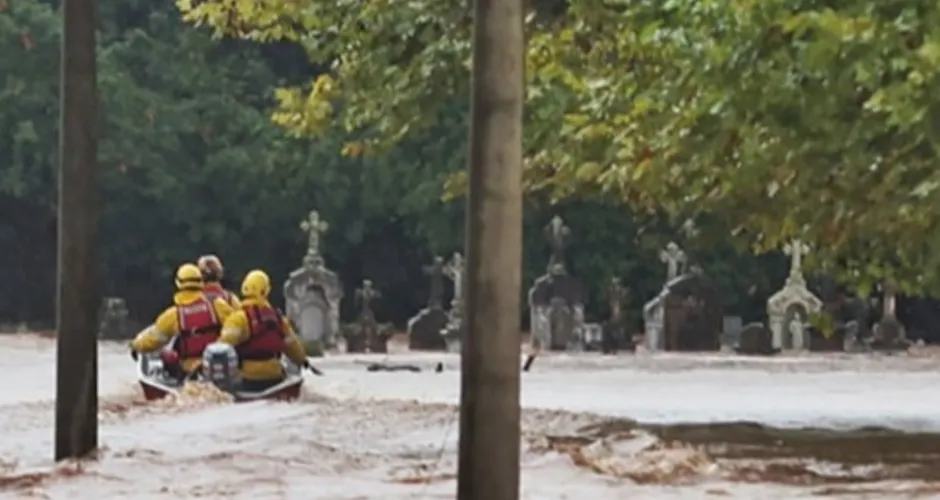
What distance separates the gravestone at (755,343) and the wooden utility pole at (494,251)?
27.6m

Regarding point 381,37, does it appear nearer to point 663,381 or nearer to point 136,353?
point 136,353

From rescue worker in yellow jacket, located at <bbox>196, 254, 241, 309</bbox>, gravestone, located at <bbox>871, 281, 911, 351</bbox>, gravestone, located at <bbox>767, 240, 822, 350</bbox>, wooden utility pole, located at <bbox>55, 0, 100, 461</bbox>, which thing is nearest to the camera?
wooden utility pole, located at <bbox>55, 0, 100, 461</bbox>

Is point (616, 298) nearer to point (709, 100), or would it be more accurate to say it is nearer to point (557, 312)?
point (557, 312)

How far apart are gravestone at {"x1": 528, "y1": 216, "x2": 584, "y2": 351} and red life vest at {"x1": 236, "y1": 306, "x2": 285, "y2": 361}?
17909 mm

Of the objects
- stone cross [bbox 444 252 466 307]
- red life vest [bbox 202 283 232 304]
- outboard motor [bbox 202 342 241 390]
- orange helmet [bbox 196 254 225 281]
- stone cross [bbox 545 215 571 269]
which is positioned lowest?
outboard motor [bbox 202 342 241 390]

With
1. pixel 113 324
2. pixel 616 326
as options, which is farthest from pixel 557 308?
pixel 113 324

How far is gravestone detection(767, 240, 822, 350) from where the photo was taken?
38.8 meters

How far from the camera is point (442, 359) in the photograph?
111 feet

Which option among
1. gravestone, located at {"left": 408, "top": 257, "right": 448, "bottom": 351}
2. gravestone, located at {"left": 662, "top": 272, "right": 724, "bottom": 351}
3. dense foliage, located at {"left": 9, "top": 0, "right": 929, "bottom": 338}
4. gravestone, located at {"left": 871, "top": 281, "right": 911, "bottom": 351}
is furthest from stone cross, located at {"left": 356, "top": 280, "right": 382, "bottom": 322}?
gravestone, located at {"left": 871, "top": 281, "right": 911, "bottom": 351}

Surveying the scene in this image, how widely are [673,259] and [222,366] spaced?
21.7 meters

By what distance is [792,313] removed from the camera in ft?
130

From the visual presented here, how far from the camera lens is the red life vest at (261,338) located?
20.2m

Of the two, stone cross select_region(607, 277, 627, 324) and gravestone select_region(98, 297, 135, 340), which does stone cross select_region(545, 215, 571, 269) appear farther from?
gravestone select_region(98, 297, 135, 340)

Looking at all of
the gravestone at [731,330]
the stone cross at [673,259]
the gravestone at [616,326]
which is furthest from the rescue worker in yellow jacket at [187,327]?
the stone cross at [673,259]
